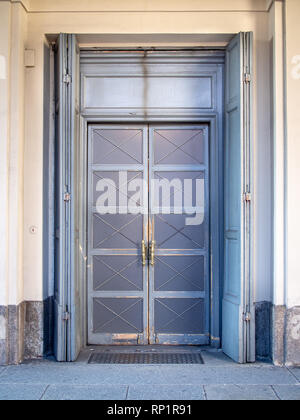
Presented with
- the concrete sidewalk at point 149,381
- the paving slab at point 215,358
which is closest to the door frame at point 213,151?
the paving slab at point 215,358

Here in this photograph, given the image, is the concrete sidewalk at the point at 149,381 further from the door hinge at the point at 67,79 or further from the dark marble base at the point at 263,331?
the door hinge at the point at 67,79

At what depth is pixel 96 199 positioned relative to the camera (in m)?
5.49

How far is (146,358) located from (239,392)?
51.7 inches

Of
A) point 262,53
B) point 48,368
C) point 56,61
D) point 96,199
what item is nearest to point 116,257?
point 96,199

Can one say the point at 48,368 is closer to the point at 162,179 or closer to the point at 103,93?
the point at 162,179

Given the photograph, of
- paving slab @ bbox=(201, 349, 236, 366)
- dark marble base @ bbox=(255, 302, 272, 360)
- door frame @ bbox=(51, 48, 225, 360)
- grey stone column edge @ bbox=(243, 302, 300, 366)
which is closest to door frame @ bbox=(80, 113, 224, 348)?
door frame @ bbox=(51, 48, 225, 360)

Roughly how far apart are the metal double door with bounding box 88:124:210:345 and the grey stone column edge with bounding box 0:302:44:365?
2.16 ft

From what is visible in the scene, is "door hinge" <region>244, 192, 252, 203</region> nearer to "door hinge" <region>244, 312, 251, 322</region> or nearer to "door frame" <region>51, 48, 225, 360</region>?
"door frame" <region>51, 48, 225, 360</region>

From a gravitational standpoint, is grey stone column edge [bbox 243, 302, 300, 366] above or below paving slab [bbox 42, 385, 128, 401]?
above

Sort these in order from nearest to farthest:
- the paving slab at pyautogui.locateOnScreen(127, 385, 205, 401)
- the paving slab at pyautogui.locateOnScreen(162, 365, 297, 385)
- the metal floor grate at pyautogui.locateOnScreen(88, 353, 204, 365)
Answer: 1. the paving slab at pyautogui.locateOnScreen(127, 385, 205, 401)
2. the paving slab at pyautogui.locateOnScreen(162, 365, 297, 385)
3. the metal floor grate at pyautogui.locateOnScreen(88, 353, 204, 365)

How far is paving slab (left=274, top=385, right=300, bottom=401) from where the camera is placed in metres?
3.91

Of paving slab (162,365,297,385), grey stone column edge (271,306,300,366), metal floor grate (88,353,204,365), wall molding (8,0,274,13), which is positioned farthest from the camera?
wall molding (8,0,274,13)

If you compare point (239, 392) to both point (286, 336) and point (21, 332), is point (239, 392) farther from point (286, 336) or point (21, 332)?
point (21, 332)

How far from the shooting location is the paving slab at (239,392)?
12.9 feet
